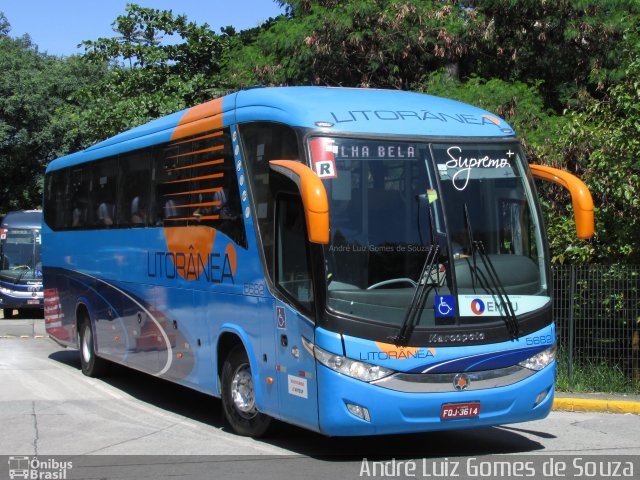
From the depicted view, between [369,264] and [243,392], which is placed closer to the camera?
[369,264]

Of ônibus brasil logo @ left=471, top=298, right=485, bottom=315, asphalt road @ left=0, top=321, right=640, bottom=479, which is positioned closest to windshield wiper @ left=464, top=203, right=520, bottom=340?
ônibus brasil logo @ left=471, top=298, right=485, bottom=315

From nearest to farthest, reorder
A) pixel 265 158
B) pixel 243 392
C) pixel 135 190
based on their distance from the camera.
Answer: pixel 265 158
pixel 243 392
pixel 135 190

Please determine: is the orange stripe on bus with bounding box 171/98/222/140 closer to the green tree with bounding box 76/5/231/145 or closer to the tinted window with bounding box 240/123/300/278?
the tinted window with bounding box 240/123/300/278

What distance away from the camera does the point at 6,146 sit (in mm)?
37031

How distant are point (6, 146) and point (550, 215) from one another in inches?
1090

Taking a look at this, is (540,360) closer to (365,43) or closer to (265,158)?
(265,158)

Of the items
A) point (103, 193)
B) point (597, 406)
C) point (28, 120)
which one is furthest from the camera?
point (28, 120)

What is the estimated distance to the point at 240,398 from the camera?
9539 millimetres

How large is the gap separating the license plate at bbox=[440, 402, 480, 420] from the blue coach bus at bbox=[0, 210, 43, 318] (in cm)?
2262

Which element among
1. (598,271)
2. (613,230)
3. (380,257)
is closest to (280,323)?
(380,257)

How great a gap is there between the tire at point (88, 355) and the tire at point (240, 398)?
16.9ft

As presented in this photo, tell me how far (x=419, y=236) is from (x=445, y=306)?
64cm

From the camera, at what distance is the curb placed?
11.5 m

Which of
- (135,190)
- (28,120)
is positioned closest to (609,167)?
(135,190)
